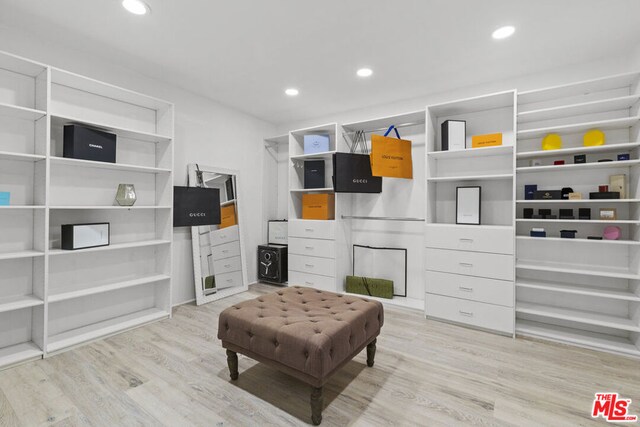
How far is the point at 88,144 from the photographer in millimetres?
2629

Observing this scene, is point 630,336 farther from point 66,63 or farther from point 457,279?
point 66,63

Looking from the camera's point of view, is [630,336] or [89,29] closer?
[89,29]

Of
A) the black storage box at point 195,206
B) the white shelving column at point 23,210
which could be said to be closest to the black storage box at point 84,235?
the white shelving column at point 23,210

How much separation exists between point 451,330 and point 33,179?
397cm

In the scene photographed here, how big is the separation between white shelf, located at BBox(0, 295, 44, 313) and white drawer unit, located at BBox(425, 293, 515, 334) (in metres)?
3.48

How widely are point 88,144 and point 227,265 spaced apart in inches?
81.6

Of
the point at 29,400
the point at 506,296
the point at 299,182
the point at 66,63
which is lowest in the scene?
the point at 29,400

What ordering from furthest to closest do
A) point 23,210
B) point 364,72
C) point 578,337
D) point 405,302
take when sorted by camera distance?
point 405,302
point 364,72
point 578,337
point 23,210

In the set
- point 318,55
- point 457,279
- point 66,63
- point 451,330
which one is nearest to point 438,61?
point 318,55

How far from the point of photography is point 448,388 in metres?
2.02

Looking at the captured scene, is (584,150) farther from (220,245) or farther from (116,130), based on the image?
(116,130)

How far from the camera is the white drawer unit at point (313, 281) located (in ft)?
12.8

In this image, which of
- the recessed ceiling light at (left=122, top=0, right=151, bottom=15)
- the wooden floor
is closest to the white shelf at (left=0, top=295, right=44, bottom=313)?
the wooden floor

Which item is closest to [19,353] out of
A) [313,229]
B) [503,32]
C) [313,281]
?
[313,281]
